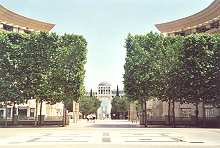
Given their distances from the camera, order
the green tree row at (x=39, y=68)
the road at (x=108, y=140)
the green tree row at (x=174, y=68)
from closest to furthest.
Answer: the road at (x=108, y=140) → the green tree row at (x=39, y=68) → the green tree row at (x=174, y=68)

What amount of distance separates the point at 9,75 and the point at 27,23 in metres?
32.9

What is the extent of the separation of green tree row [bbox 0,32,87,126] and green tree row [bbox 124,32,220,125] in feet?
23.5

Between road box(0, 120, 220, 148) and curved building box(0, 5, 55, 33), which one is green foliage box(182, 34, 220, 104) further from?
curved building box(0, 5, 55, 33)

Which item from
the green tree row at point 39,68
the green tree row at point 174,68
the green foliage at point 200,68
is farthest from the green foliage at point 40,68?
the green foliage at point 200,68

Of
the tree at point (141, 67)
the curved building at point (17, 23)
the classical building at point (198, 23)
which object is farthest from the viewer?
the curved building at point (17, 23)

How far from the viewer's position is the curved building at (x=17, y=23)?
72812 mm

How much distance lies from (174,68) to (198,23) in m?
26.1

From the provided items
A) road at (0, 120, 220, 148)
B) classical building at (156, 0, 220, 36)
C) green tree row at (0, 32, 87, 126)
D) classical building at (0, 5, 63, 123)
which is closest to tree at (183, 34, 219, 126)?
green tree row at (0, 32, 87, 126)

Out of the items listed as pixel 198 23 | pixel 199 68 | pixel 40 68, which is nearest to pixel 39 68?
pixel 40 68

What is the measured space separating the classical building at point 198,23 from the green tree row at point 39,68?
27199 millimetres

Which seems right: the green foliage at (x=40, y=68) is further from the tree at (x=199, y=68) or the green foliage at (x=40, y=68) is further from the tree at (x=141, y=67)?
the tree at (x=199, y=68)

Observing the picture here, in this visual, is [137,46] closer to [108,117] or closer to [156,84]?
[156,84]

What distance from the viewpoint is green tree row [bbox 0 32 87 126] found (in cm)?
4881

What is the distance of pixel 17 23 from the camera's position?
77250 mm
